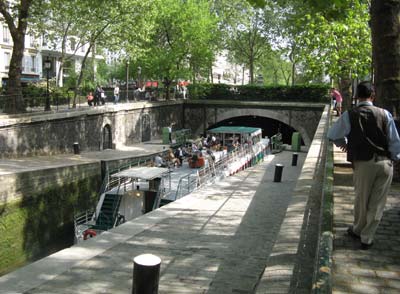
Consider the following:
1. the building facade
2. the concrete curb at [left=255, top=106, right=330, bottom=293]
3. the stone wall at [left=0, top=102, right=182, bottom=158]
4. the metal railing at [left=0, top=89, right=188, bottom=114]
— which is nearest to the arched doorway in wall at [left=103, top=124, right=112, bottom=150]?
the stone wall at [left=0, top=102, right=182, bottom=158]

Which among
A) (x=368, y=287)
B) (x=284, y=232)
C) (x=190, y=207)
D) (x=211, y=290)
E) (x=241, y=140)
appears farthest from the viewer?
(x=241, y=140)

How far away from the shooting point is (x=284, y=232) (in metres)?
5.63

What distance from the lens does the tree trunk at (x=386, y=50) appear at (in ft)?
22.9

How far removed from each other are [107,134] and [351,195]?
24.0 meters

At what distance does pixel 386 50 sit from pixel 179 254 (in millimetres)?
4452

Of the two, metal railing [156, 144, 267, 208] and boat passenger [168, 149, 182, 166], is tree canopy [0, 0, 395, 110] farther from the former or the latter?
boat passenger [168, 149, 182, 166]

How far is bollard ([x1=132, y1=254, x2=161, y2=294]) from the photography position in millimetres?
5012

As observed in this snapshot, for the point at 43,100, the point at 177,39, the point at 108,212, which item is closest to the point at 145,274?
the point at 108,212

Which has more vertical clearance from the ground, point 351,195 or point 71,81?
point 71,81

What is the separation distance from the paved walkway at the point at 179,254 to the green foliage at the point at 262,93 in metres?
31.1

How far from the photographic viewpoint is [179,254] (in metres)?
7.65

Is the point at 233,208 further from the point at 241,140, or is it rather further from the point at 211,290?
the point at 241,140

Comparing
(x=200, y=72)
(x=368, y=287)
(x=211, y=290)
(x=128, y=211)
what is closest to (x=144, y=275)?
(x=211, y=290)

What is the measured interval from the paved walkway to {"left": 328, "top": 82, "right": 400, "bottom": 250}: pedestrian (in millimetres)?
2013
